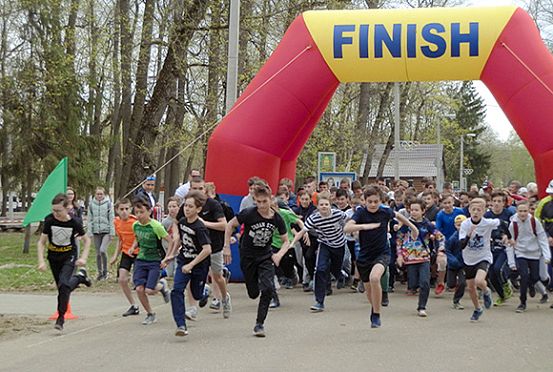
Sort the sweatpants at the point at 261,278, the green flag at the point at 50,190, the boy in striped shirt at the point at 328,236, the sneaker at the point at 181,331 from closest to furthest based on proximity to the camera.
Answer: the sneaker at the point at 181,331 < the sweatpants at the point at 261,278 < the green flag at the point at 50,190 < the boy in striped shirt at the point at 328,236

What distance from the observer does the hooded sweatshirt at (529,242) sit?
1123 cm

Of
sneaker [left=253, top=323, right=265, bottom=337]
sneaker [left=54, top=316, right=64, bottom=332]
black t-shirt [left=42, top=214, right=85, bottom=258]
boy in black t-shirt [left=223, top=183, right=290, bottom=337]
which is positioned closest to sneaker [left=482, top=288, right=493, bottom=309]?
boy in black t-shirt [left=223, top=183, right=290, bottom=337]

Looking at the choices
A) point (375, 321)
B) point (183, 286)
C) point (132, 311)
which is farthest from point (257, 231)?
point (132, 311)

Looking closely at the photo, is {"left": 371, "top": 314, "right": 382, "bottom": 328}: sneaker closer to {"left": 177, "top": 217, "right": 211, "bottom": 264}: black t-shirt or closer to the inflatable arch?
{"left": 177, "top": 217, "right": 211, "bottom": 264}: black t-shirt

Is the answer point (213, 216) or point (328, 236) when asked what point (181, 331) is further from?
point (328, 236)

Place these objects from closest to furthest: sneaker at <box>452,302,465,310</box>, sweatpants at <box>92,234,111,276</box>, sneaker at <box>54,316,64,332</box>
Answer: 1. sneaker at <box>54,316,64,332</box>
2. sneaker at <box>452,302,465,310</box>
3. sweatpants at <box>92,234,111,276</box>

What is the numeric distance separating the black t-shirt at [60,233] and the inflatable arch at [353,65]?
178 inches

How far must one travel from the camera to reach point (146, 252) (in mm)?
9914

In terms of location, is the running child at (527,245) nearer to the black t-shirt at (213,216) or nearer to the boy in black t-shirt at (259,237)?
the boy in black t-shirt at (259,237)

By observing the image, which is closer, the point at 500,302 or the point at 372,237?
the point at 372,237

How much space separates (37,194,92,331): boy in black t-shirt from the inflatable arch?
14.8ft

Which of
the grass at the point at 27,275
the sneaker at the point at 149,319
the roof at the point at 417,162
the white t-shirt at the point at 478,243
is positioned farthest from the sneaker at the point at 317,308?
the roof at the point at 417,162

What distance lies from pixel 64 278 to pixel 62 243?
42cm

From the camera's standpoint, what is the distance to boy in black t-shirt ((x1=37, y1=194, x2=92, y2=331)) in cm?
951
